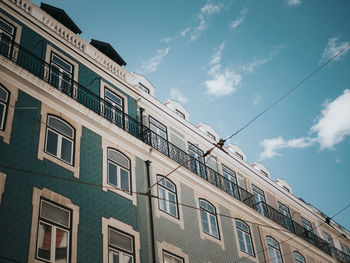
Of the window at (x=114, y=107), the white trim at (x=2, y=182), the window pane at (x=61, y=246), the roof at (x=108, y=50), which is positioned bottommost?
the window pane at (x=61, y=246)

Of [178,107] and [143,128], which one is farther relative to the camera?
[178,107]

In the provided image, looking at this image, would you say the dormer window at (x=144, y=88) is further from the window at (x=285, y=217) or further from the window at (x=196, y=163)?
the window at (x=285, y=217)

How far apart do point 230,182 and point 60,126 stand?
10.5 metres

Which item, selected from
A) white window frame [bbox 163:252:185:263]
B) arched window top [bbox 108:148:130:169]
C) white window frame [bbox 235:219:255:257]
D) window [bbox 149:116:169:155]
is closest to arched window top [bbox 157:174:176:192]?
window [bbox 149:116:169:155]

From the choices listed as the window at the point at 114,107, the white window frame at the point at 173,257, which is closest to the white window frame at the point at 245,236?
the white window frame at the point at 173,257

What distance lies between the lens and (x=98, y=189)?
13062 mm

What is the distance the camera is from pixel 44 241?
10.6m

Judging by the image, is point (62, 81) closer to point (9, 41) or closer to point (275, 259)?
point (9, 41)

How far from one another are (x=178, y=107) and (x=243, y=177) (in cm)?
553

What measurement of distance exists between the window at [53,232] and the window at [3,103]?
97.5 inches

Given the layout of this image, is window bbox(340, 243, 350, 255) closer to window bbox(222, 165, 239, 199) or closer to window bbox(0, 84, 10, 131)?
window bbox(222, 165, 239, 199)

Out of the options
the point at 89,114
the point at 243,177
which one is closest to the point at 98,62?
the point at 89,114

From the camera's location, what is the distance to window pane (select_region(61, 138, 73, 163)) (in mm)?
12765

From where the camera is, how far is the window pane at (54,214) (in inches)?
437
